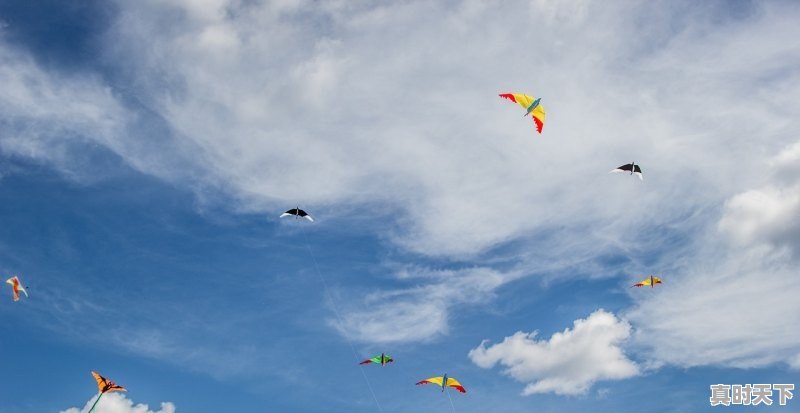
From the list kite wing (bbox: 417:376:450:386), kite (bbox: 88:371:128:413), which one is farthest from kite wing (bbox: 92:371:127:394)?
kite wing (bbox: 417:376:450:386)

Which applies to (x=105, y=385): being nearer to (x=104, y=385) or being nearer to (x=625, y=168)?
(x=104, y=385)

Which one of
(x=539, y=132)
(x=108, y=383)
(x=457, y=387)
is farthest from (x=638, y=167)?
(x=108, y=383)

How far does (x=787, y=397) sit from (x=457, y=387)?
35104 mm

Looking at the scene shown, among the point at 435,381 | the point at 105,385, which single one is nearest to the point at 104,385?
the point at 105,385

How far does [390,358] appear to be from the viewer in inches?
2867

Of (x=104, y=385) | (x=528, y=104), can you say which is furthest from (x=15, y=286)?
(x=528, y=104)

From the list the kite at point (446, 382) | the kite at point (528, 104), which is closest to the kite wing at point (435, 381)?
the kite at point (446, 382)

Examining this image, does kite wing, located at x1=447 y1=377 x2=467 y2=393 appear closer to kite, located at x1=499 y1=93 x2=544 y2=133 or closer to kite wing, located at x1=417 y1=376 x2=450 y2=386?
kite wing, located at x1=417 y1=376 x2=450 y2=386

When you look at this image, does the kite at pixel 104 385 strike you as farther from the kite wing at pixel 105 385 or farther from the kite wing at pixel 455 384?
the kite wing at pixel 455 384

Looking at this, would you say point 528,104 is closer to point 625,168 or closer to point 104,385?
point 625,168

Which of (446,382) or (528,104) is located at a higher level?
(528,104)

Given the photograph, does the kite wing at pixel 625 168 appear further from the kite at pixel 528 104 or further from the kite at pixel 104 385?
the kite at pixel 104 385

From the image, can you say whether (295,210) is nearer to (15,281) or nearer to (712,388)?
(15,281)

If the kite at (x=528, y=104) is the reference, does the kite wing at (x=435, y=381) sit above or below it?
below
